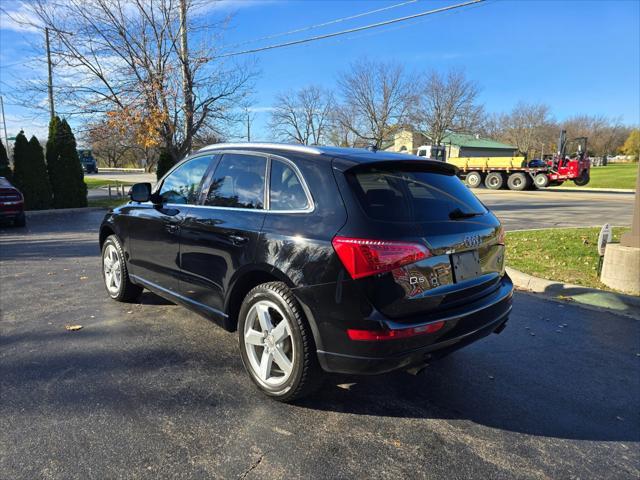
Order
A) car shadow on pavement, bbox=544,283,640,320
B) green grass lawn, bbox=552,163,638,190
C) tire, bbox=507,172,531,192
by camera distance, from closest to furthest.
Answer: car shadow on pavement, bbox=544,283,640,320 → tire, bbox=507,172,531,192 → green grass lawn, bbox=552,163,638,190

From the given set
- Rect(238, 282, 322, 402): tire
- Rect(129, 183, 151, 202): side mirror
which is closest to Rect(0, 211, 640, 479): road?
Rect(238, 282, 322, 402): tire

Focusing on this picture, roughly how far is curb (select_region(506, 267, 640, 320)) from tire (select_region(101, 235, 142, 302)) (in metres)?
5.06

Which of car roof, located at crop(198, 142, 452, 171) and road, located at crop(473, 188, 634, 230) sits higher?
car roof, located at crop(198, 142, 452, 171)

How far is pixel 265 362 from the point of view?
3.05 metres

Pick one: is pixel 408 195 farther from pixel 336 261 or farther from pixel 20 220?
pixel 20 220

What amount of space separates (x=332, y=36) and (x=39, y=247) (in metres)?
12.6

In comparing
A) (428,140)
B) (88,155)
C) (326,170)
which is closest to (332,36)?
(326,170)

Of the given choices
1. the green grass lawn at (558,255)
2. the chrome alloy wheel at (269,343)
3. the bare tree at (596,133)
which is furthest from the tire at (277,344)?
the bare tree at (596,133)

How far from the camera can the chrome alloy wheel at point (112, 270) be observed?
512 centimetres

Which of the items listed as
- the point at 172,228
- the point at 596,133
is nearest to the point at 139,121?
the point at 172,228

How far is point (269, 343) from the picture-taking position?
3.00 metres

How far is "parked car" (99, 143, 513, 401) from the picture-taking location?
255 cm

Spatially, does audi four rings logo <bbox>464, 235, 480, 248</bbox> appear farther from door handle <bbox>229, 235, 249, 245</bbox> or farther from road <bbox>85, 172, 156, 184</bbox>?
road <bbox>85, 172, 156, 184</bbox>

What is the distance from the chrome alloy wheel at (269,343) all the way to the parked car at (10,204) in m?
11.6
